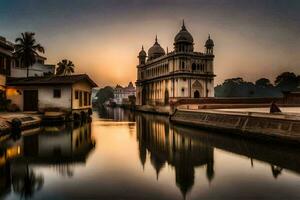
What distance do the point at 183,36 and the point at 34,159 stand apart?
57.2 metres

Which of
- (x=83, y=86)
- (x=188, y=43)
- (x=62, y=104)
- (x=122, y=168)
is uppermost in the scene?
(x=188, y=43)

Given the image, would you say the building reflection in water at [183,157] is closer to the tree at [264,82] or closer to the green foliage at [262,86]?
the green foliage at [262,86]

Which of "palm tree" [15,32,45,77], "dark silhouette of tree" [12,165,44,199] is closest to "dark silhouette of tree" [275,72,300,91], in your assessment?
"palm tree" [15,32,45,77]

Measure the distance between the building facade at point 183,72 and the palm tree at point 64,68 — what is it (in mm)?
22300

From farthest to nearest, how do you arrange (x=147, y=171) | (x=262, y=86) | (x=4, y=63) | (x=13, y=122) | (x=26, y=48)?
1. (x=262, y=86)
2. (x=26, y=48)
3. (x=4, y=63)
4. (x=13, y=122)
5. (x=147, y=171)

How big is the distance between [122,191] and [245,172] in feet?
17.8

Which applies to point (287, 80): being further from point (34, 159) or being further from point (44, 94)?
point (34, 159)

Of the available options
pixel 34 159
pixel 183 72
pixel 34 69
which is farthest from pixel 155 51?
pixel 34 159

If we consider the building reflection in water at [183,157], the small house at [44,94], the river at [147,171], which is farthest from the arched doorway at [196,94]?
the river at [147,171]

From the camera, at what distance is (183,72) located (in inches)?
2517

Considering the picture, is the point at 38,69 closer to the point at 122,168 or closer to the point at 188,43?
the point at 188,43

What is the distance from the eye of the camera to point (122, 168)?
41.0 feet

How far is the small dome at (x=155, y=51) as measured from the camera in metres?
87.9

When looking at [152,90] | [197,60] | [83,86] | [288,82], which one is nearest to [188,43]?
[197,60]
